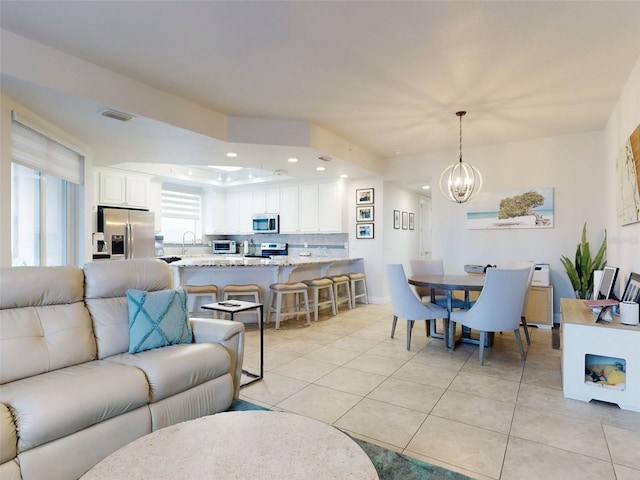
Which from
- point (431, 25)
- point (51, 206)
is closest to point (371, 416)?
point (431, 25)

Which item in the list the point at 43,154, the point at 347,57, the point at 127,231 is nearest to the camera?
the point at 347,57

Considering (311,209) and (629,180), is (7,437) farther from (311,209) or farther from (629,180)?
(311,209)

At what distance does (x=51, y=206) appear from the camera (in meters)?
3.97

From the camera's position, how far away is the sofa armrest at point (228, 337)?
8.48 ft

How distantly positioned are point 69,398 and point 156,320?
796 millimetres

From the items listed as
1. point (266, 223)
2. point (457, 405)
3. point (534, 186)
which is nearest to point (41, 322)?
point (457, 405)

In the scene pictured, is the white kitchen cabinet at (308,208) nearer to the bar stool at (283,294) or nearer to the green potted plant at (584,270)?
the bar stool at (283,294)

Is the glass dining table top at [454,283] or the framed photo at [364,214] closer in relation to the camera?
the glass dining table top at [454,283]

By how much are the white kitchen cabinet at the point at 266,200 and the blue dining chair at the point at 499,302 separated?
485cm

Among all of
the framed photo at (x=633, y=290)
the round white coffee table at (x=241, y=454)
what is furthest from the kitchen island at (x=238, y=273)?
the framed photo at (x=633, y=290)

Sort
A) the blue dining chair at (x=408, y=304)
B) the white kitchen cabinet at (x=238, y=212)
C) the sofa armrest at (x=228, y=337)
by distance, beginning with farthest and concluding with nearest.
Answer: the white kitchen cabinet at (x=238, y=212), the blue dining chair at (x=408, y=304), the sofa armrest at (x=228, y=337)

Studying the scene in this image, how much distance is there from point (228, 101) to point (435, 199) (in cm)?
371

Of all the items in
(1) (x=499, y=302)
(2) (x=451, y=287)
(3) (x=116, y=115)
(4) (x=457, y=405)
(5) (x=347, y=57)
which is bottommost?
(4) (x=457, y=405)

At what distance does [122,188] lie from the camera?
6059mm
